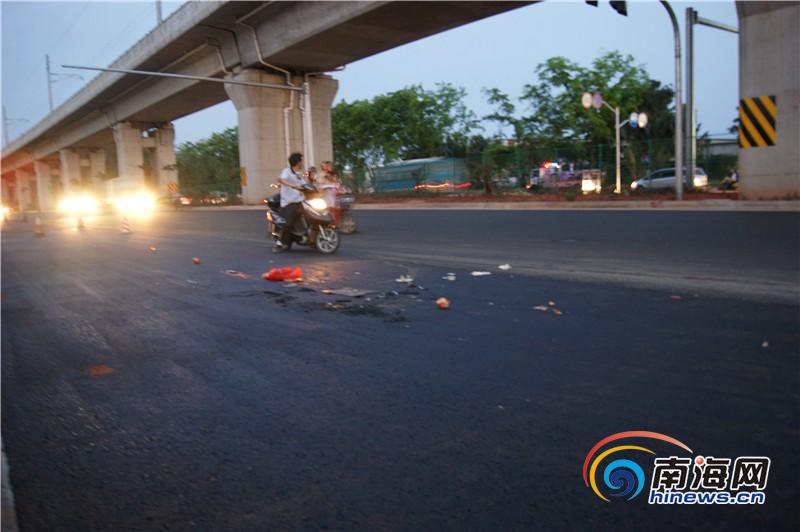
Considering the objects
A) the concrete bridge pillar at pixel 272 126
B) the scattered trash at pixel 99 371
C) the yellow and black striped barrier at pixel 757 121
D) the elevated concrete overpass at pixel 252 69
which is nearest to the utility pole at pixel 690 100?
the yellow and black striped barrier at pixel 757 121

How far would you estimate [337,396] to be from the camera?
12.0 ft

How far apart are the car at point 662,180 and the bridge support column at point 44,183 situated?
83.7 m

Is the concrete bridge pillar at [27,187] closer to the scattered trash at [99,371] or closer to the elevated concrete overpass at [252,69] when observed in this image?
the elevated concrete overpass at [252,69]

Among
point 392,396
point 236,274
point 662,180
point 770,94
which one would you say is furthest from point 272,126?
point 392,396

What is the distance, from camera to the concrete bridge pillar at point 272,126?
117ft

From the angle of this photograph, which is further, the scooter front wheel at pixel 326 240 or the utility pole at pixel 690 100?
the utility pole at pixel 690 100

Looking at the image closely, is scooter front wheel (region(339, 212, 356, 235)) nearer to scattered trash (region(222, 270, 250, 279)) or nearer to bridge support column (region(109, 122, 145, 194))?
scattered trash (region(222, 270, 250, 279))

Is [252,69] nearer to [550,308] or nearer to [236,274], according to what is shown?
[236,274]

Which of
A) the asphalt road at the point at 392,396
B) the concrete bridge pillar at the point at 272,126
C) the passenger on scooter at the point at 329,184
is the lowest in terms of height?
the asphalt road at the point at 392,396

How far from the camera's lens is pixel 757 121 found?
18062mm

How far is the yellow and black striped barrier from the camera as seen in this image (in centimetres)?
1777

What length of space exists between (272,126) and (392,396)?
3514cm

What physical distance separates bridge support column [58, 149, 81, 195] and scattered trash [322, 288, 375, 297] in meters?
74.2

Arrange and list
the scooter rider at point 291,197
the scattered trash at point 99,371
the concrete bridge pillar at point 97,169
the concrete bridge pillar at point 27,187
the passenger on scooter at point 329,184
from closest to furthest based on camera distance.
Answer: the scattered trash at point 99,371 → the scooter rider at point 291,197 → the passenger on scooter at point 329,184 → the concrete bridge pillar at point 97,169 → the concrete bridge pillar at point 27,187
